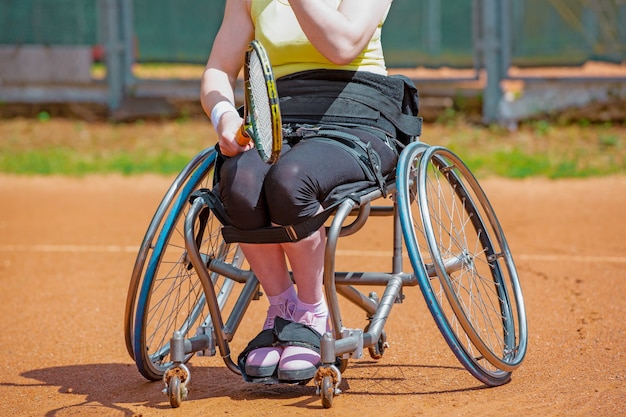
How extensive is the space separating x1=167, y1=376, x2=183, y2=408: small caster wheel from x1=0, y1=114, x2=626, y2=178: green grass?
5.97m

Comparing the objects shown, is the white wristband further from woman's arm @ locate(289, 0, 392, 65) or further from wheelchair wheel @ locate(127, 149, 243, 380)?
woman's arm @ locate(289, 0, 392, 65)

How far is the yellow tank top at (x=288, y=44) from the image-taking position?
128 inches

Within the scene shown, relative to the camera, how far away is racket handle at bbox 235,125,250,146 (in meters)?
3.00

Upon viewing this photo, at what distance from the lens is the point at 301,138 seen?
3166 millimetres

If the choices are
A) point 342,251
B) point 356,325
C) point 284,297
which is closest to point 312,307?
point 284,297

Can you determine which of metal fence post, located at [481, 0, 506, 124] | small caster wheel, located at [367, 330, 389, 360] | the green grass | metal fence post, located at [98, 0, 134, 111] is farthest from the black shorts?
metal fence post, located at [98, 0, 134, 111]

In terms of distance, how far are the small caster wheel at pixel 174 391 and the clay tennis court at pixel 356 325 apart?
1.3 inches

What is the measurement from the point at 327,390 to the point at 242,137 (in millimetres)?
795

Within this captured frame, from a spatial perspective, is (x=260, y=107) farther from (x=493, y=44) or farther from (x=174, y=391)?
(x=493, y=44)

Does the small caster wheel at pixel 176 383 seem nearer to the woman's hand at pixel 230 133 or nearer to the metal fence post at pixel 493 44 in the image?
the woman's hand at pixel 230 133

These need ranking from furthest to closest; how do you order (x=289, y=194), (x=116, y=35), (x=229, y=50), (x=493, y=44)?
(x=116, y=35), (x=493, y=44), (x=229, y=50), (x=289, y=194)

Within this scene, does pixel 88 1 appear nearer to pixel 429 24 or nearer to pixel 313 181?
pixel 429 24

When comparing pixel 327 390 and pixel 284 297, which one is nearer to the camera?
pixel 327 390

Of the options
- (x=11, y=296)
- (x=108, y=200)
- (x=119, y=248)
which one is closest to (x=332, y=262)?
(x=11, y=296)
